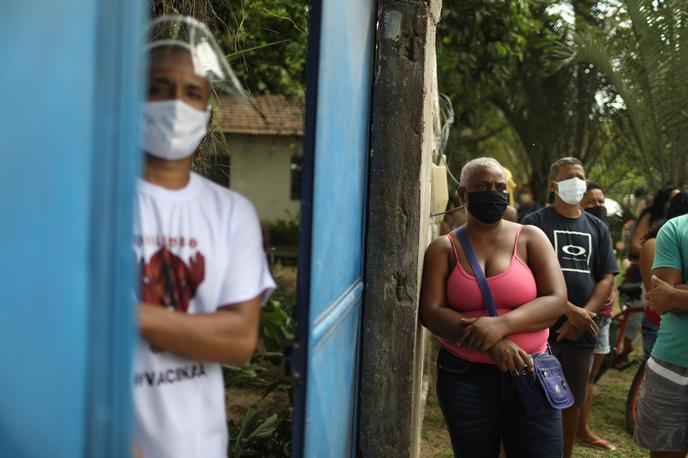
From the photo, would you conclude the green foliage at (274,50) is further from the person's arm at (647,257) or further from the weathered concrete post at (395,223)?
the person's arm at (647,257)

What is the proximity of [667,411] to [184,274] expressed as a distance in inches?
114

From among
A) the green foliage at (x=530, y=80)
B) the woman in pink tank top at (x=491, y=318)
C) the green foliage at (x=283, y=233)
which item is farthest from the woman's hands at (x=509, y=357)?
the green foliage at (x=283, y=233)

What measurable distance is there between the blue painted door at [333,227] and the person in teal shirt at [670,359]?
1459 mm

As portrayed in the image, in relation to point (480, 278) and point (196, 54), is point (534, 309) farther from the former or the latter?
point (196, 54)

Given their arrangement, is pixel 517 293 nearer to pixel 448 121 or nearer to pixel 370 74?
pixel 370 74

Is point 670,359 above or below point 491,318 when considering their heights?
below

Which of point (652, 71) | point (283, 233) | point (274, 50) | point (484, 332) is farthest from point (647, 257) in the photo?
point (283, 233)

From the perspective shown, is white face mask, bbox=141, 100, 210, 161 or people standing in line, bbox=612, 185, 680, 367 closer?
white face mask, bbox=141, 100, 210, 161

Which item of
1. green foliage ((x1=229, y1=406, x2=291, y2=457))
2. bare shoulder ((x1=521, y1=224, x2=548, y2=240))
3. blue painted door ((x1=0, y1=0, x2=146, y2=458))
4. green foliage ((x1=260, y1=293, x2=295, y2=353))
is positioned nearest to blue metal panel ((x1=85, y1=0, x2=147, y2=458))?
blue painted door ((x1=0, y1=0, x2=146, y2=458))

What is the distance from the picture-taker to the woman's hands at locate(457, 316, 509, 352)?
11.0 feet

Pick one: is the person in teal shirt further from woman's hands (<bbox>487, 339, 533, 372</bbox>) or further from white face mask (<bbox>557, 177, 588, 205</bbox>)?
white face mask (<bbox>557, 177, 588, 205</bbox>)

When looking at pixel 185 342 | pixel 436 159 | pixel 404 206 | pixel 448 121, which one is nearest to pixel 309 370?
pixel 185 342

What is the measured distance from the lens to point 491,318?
3.39m

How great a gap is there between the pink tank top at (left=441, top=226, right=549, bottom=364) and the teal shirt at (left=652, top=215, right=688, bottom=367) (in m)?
0.71
